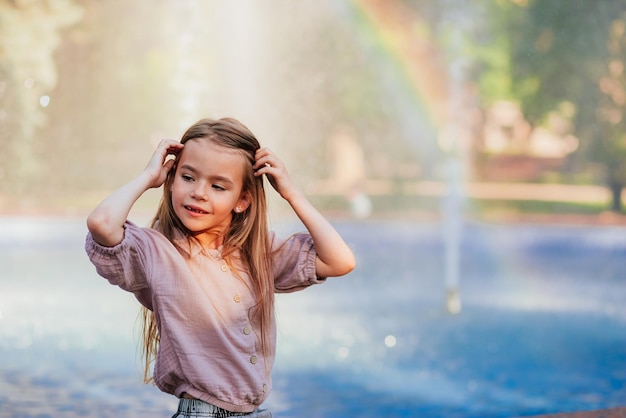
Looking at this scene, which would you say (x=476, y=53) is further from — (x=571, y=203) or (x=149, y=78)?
(x=149, y=78)

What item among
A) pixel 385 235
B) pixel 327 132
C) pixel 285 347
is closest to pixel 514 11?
pixel 327 132

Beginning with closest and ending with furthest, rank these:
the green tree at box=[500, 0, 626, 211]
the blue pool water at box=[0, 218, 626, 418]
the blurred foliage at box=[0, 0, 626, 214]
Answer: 1. the blue pool water at box=[0, 218, 626, 418]
2. the blurred foliage at box=[0, 0, 626, 214]
3. the green tree at box=[500, 0, 626, 211]

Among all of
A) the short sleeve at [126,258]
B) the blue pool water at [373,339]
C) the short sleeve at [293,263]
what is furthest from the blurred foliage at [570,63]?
the short sleeve at [126,258]

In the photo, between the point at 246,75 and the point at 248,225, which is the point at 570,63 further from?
the point at 248,225

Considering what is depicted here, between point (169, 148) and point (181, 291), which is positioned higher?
point (169, 148)

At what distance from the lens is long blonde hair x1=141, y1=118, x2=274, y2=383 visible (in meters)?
1.94

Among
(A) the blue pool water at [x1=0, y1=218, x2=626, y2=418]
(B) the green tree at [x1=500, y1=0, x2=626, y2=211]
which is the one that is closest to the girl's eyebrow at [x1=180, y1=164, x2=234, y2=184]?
(A) the blue pool water at [x1=0, y1=218, x2=626, y2=418]

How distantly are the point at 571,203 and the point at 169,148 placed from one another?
15.5m

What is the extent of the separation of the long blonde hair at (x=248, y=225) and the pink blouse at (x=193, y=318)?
26mm

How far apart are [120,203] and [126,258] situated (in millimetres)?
100

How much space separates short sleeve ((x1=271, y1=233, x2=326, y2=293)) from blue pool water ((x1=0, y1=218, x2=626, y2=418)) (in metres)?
0.89

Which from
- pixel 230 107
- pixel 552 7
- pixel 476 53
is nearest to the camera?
pixel 230 107

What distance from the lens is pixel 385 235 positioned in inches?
524

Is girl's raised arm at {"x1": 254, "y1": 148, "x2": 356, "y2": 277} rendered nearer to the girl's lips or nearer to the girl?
the girl
